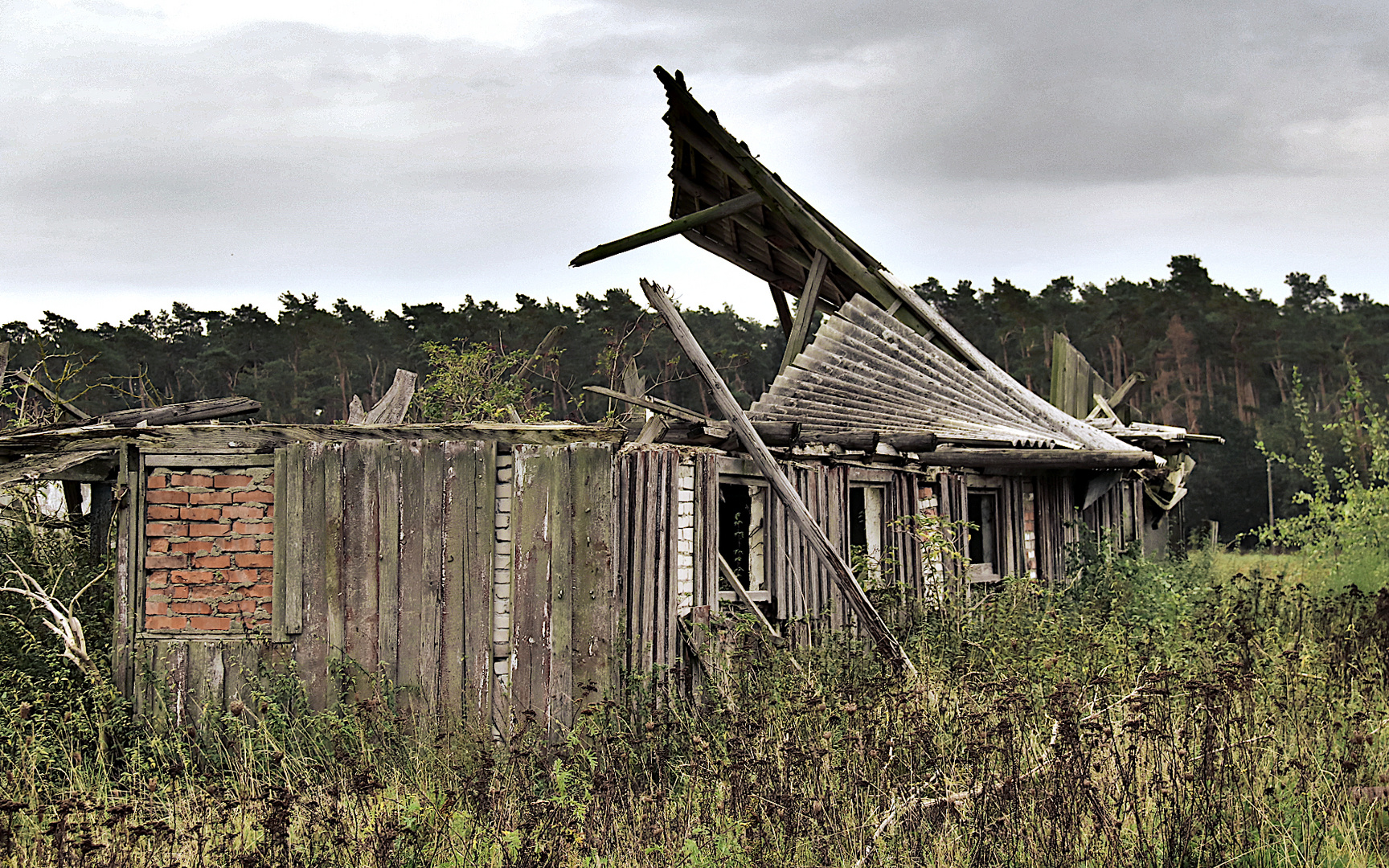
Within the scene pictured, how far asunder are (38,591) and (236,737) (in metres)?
1.71

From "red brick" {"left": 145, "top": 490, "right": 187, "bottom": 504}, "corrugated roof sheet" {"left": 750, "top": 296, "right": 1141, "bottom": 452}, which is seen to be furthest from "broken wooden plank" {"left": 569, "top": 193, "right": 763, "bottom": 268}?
A: "red brick" {"left": 145, "top": 490, "right": 187, "bottom": 504}

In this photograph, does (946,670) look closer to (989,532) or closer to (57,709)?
(989,532)

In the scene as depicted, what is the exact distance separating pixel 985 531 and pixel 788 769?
662cm

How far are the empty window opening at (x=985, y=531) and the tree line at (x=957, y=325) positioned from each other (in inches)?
568

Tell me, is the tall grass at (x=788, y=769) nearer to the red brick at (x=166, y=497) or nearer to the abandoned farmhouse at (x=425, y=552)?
the abandoned farmhouse at (x=425, y=552)

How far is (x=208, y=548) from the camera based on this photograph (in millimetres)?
6680

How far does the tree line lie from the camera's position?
89.7 feet

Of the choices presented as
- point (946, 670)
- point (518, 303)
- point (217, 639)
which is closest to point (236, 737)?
point (217, 639)

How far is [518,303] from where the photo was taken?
32.0m

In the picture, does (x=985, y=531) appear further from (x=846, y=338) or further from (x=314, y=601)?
(x=314, y=601)

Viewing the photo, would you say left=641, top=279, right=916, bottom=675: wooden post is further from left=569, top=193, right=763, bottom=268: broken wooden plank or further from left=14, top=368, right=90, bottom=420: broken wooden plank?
left=14, top=368, right=90, bottom=420: broken wooden plank

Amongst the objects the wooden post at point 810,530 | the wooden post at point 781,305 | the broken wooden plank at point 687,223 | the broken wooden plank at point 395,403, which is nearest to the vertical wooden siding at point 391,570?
the wooden post at point 810,530

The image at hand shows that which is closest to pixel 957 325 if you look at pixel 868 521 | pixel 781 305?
pixel 781 305

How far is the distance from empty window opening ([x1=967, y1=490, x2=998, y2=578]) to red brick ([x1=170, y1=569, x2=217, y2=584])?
6.98 metres
